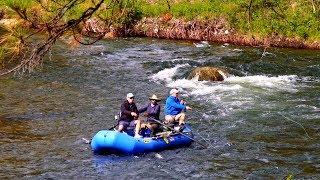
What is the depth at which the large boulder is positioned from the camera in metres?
19.2

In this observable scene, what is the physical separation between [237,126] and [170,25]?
1453 cm

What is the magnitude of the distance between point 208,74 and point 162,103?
3.24 meters

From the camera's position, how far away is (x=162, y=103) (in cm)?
1673

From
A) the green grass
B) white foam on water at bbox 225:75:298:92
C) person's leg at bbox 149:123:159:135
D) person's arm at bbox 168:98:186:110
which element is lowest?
white foam on water at bbox 225:75:298:92

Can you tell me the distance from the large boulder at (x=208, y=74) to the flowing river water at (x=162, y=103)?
1.10 ft

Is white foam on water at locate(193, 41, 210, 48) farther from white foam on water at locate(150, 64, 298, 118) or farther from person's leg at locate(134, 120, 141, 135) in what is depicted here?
person's leg at locate(134, 120, 141, 135)

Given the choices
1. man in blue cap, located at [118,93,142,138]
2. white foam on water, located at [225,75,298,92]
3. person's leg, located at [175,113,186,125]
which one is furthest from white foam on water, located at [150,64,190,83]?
man in blue cap, located at [118,93,142,138]

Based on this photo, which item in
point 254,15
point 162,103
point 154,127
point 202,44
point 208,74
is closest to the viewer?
point 154,127

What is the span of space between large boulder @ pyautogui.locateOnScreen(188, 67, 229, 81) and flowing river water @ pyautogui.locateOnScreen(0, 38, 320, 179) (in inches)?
13.2

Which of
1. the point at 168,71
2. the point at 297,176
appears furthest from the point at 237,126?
the point at 168,71

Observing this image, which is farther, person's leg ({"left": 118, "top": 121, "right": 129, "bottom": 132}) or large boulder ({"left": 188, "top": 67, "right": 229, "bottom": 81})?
large boulder ({"left": 188, "top": 67, "right": 229, "bottom": 81})

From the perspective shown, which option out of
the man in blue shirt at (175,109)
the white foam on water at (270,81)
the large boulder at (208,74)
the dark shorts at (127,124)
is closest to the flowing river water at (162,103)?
the white foam on water at (270,81)

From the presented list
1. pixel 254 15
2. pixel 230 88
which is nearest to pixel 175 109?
pixel 230 88

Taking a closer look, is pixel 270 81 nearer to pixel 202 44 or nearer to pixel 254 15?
pixel 202 44
